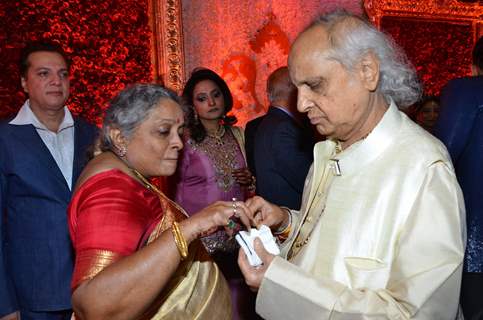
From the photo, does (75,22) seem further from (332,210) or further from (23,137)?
(332,210)

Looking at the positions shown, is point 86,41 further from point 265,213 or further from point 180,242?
point 180,242

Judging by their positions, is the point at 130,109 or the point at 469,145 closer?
the point at 130,109

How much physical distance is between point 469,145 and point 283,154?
3.51ft

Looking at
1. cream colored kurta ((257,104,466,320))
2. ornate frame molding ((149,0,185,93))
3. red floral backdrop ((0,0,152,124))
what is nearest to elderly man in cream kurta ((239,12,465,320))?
cream colored kurta ((257,104,466,320))

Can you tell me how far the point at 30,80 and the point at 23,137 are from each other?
40cm

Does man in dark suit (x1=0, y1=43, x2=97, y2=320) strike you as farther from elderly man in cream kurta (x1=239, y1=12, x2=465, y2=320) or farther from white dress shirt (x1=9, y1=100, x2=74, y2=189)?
elderly man in cream kurta (x1=239, y1=12, x2=465, y2=320)

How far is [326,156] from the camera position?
200 centimetres

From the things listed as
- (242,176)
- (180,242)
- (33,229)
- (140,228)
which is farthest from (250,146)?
(180,242)

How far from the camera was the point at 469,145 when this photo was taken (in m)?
2.43

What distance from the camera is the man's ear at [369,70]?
1.61 m

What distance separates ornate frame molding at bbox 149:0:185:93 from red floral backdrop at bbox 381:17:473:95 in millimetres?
2397

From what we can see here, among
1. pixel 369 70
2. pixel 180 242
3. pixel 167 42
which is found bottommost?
pixel 180 242

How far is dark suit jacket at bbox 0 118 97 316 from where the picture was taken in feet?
9.00

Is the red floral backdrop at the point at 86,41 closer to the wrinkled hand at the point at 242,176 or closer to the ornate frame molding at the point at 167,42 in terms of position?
the ornate frame molding at the point at 167,42
